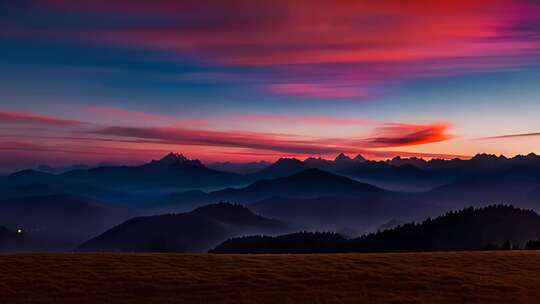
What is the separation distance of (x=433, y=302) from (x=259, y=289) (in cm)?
1131

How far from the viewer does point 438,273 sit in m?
37.8

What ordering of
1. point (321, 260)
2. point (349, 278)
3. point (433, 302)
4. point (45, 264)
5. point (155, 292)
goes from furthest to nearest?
point (321, 260)
point (45, 264)
point (349, 278)
point (155, 292)
point (433, 302)

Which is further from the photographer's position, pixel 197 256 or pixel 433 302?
pixel 197 256

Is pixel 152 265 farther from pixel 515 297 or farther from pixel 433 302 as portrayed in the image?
pixel 515 297

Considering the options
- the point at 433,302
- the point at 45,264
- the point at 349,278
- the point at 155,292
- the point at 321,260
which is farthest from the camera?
the point at 321,260

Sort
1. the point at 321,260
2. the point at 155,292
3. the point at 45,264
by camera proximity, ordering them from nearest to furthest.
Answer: the point at 155,292 → the point at 45,264 → the point at 321,260

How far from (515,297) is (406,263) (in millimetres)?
11211

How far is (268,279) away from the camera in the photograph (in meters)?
35.4

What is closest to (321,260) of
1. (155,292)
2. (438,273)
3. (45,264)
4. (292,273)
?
(292,273)

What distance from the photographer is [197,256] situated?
45500mm

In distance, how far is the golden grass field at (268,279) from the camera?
3114 centimetres

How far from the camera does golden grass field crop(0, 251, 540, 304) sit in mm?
31141

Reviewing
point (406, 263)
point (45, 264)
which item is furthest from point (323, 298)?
point (45, 264)

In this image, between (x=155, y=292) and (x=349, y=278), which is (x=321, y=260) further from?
(x=155, y=292)
